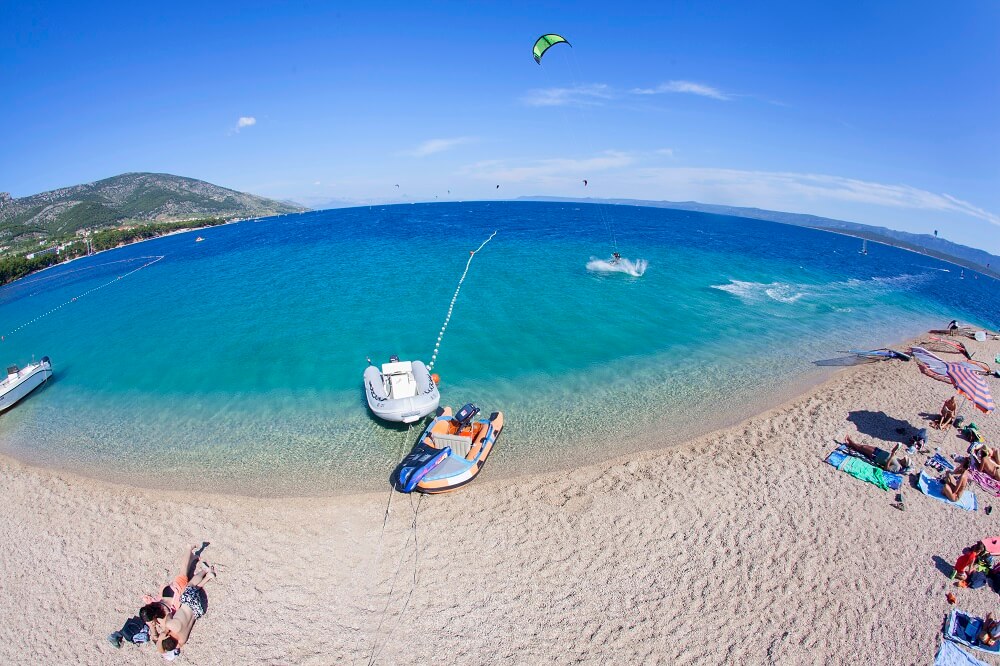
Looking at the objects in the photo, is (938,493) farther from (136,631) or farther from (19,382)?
(19,382)

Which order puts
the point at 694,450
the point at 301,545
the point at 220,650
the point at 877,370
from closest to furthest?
the point at 220,650, the point at 301,545, the point at 694,450, the point at 877,370

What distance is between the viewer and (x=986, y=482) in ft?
34.3

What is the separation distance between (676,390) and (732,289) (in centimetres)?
2031

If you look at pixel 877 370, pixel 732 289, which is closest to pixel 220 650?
pixel 877 370

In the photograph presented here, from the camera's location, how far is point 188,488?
11.4m

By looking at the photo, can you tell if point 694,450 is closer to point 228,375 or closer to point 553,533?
point 553,533

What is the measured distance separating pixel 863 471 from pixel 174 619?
15.1m

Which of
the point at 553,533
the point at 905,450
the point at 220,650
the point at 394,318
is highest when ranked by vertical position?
the point at 394,318

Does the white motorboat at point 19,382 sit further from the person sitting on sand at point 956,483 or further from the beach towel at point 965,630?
the person sitting on sand at point 956,483

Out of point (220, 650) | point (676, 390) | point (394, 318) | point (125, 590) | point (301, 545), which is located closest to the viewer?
point (220, 650)

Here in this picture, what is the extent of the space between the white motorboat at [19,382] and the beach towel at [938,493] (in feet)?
95.3

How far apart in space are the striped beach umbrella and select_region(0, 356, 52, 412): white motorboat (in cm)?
3165

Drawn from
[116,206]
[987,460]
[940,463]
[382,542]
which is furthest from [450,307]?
[116,206]

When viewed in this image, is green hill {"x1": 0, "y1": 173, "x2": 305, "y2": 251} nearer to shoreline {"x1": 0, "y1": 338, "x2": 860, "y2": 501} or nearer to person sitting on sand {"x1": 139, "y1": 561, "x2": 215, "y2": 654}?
shoreline {"x1": 0, "y1": 338, "x2": 860, "y2": 501}
